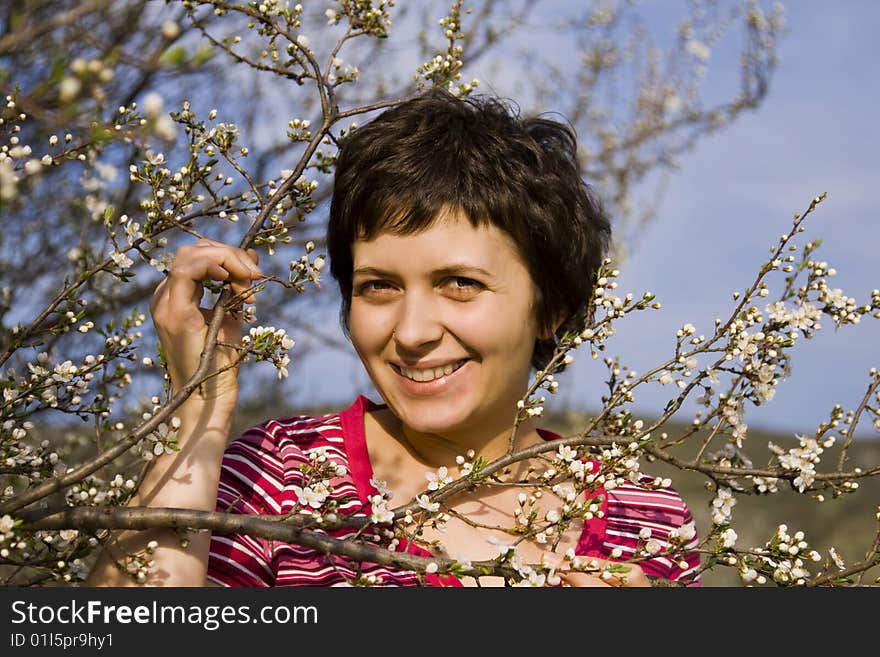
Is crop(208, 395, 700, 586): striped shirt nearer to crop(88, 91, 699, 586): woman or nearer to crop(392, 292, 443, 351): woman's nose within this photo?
crop(88, 91, 699, 586): woman

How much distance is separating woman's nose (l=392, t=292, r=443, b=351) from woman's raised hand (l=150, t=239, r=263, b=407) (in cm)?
46

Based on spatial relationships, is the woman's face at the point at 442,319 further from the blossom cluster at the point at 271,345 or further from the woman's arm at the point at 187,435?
the blossom cluster at the point at 271,345

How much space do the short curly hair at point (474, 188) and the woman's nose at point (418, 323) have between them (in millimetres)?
195

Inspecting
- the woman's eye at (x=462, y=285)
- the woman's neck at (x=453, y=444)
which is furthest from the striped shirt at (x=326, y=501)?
the woman's eye at (x=462, y=285)

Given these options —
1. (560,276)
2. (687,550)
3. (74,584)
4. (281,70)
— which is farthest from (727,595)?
(281,70)

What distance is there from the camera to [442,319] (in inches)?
104

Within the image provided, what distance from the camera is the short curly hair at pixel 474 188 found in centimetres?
268

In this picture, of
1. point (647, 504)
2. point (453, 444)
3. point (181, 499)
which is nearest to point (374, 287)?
point (453, 444)

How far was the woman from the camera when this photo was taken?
2.35 meters

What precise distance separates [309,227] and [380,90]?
3.30 feet

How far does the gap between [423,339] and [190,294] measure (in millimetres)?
642

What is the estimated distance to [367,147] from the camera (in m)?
2.85

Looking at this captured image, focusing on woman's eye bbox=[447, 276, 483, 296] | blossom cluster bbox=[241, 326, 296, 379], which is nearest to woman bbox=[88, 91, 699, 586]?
woman's eye bbox=[447, 276, 483, 296]

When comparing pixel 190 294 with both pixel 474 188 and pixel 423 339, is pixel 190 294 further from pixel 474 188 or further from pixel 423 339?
pixel 474 188
